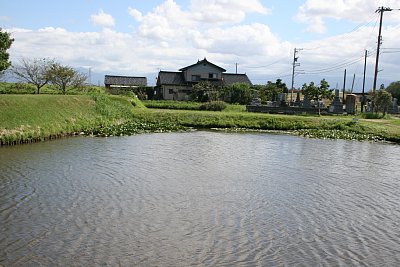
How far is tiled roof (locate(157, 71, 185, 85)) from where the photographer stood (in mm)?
61522

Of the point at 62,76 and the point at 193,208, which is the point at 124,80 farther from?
the point at 193,208

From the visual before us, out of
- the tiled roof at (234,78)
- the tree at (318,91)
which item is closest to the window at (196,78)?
the tiled roof at (234,78)

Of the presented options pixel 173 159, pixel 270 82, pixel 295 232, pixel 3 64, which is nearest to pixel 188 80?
pixel 270 82

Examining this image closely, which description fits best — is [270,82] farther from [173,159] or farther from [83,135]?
[173,159]

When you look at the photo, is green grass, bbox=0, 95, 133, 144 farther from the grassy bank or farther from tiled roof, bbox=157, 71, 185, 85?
tiled roof, bbox=157, 71, 185, 85

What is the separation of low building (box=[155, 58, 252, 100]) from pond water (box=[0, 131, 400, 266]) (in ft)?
137

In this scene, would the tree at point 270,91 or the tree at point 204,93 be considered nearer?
the tree at point 204,93

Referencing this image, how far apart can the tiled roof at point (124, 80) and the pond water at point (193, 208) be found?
2055 inches

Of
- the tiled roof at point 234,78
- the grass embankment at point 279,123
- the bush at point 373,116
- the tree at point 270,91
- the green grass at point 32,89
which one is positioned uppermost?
the tiled roof at point 234,78

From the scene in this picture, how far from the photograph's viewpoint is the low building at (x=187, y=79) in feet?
199

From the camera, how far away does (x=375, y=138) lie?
1082 inches

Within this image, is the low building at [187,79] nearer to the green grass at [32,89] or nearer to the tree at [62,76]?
the green grass at [32,89]

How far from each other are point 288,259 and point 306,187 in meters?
5.88

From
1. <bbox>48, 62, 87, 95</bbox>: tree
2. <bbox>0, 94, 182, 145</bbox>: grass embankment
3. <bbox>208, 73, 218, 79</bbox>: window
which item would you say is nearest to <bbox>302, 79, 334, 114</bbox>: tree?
<bbox>208, 73, 218, 79</bbox>: window
